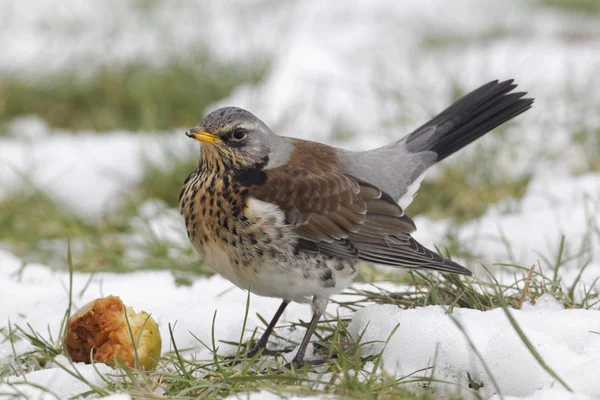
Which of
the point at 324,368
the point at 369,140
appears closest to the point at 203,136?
the point at 324,368

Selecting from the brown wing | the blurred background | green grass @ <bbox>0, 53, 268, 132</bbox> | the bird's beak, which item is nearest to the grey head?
the bird's beak

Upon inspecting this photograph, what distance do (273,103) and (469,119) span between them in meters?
3.25

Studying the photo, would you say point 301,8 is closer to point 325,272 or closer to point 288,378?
point 325,272

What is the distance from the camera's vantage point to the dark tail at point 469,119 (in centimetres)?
455

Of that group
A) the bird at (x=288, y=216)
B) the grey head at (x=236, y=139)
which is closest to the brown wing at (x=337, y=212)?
the bird at (x=288, y=216)

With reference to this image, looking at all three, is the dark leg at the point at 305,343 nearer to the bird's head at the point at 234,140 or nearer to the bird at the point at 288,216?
the bird at the point at 288,216

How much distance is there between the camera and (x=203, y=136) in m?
3.87

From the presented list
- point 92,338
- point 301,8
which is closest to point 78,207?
point 92,338

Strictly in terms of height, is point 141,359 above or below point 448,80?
below

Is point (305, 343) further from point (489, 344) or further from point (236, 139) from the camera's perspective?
point (236, 139)

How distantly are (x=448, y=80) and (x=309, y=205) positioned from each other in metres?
3.60

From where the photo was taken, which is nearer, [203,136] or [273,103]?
[203,136]

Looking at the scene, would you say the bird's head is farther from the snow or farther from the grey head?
the snow

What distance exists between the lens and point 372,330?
3.54 metres
